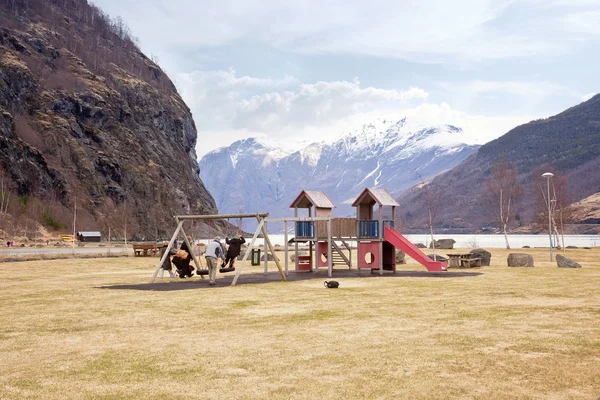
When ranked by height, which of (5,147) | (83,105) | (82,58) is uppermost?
(82,58)

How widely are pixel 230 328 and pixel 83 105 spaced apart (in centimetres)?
12413

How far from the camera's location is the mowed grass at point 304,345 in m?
9.27

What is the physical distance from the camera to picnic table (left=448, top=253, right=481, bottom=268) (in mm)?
37156

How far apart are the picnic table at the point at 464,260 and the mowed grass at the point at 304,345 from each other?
14.7 m

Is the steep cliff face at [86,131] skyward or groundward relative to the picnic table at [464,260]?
skyward

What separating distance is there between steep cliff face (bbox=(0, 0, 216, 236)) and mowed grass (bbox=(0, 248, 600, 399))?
9374 cm

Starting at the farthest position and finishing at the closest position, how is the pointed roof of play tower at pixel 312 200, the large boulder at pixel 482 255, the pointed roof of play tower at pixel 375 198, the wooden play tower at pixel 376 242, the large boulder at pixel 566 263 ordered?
the large boulder at pixel 482 255, the large boulder at pixel 566 263, the pointed roof of play tower at pixel 312 200, the pointed roof of play tower at pixel 375 198, the wooden play tower at pixel 376 242

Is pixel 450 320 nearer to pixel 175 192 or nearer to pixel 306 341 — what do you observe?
pixel 306 341

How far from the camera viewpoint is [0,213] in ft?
304

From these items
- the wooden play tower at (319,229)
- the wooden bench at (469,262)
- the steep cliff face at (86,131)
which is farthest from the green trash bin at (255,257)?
the steep cliff face at (86,131)

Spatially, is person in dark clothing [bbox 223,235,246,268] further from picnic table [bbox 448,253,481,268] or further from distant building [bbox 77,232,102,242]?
distant building [bbox 77,232,102,242]

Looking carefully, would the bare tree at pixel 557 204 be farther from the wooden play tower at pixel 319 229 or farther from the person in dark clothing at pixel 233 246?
the person in dark clothing at pixel 233 246

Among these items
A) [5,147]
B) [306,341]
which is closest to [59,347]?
[306,341]

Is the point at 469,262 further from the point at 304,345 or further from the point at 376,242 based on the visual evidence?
the point at 304,345
